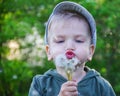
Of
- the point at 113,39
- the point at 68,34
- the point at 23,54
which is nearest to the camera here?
the point at 68,34

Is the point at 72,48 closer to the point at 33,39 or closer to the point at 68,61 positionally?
the point at 68,61

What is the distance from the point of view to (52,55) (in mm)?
2803

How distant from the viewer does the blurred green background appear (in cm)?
537

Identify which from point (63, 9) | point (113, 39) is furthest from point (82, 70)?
point (113, 39)

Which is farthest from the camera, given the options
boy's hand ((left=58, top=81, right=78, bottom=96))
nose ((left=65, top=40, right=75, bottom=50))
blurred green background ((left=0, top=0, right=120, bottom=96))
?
blurred green background ((left=0, top=0, right=120, bottom=96))

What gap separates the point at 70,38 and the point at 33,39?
10.0 feet

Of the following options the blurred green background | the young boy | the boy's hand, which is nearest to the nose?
the young boy

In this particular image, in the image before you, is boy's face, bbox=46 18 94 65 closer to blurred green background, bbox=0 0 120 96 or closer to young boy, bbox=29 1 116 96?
young boy, bbox=29 1 116 96

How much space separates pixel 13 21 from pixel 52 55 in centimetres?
281

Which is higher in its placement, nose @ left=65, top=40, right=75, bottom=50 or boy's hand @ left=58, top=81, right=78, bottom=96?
nose @ left=65, top=40, right=75, bottom=50

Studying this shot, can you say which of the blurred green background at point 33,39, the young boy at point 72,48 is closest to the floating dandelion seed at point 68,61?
A: the young boy at point 72,48

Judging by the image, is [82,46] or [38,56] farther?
[38,56]

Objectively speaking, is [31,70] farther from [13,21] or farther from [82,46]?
[82,46]

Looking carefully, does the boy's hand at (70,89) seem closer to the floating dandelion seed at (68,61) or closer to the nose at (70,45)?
the floating dandelion seed at (68,61)
